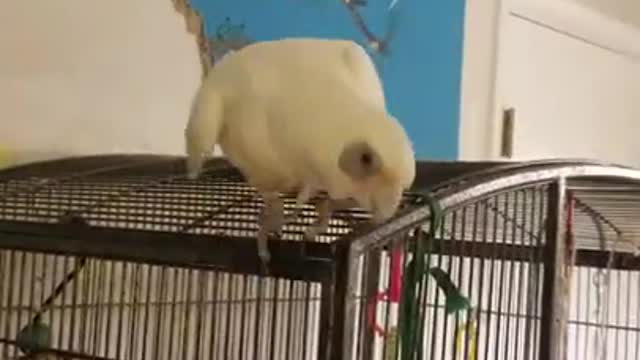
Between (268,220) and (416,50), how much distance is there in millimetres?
1089

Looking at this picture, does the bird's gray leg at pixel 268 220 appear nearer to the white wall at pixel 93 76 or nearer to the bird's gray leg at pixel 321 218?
the bird's gray leg at pixel 321 218

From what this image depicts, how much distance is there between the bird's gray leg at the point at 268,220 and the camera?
0.81 m

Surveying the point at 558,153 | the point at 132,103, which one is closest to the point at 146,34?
the point at 132,103

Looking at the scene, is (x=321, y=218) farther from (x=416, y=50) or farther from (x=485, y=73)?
(x=485, y=73)

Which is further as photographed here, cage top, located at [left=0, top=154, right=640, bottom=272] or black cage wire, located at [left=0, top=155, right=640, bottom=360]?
cage top, located at [left=0, top=154, right=640, bottom=272]

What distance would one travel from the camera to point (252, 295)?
4.75 feet

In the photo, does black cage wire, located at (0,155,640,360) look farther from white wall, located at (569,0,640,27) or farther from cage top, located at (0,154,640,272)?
white wall, located at (569,0,640,27)

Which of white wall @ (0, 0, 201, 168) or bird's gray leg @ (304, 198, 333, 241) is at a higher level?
white wall @ (0, 0, 201, 168)

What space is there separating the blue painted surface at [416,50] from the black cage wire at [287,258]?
407 millimetres

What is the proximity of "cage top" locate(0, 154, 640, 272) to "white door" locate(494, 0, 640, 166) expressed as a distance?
0.88 metres

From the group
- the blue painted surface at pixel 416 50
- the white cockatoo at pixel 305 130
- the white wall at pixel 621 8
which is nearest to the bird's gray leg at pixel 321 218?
the white cockatoo at pixel 305 130

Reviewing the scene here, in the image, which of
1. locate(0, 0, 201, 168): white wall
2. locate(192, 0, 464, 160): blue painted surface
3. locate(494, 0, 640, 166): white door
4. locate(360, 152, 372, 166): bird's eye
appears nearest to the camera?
locate(360, 152, 372, 166): bird's eye

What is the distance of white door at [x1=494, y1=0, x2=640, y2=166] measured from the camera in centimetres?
215

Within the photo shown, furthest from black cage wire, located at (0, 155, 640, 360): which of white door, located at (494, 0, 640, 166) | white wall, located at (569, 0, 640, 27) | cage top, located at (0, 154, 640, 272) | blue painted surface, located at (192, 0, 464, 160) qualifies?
white wall, located at (569, 0, 640, 27)
